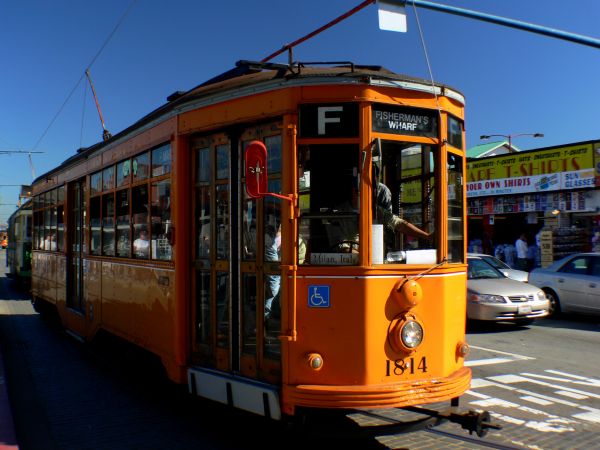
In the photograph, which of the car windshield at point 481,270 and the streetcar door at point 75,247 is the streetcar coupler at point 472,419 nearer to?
the streetcar door at point 75,247

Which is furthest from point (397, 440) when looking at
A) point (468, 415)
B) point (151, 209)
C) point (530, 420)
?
point (151, 209)

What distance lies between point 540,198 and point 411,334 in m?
19.2

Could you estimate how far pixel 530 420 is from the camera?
5.75m

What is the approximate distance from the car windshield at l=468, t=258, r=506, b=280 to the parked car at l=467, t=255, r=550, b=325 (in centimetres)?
56

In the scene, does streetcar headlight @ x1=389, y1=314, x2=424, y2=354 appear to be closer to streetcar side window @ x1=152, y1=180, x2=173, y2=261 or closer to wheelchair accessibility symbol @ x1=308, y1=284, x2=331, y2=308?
wheelchair accessibility symbol @ x1=308, y1=284, x2=331, y2=308

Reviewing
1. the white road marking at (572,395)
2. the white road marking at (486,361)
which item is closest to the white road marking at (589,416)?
the white road marking at (572,395)

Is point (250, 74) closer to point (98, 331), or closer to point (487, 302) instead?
point (98, 331)

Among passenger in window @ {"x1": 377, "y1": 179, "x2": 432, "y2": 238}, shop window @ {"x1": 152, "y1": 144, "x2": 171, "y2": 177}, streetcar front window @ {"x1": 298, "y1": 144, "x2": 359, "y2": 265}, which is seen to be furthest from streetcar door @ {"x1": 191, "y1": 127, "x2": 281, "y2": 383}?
passenger in window @ {"x1": 377, "y1": 179, "x2": 432, "y2": 238}

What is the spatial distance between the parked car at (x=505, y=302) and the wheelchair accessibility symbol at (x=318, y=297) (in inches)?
294

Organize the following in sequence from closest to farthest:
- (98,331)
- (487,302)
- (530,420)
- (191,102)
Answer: (191,102) < (530,420) < (98,331) < (487,302)

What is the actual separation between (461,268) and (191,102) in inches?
109

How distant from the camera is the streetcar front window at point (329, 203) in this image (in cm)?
438

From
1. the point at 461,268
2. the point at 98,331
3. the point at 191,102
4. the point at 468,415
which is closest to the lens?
the point at 468,415

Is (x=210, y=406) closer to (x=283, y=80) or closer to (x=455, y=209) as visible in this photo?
(x=455, y=209)
